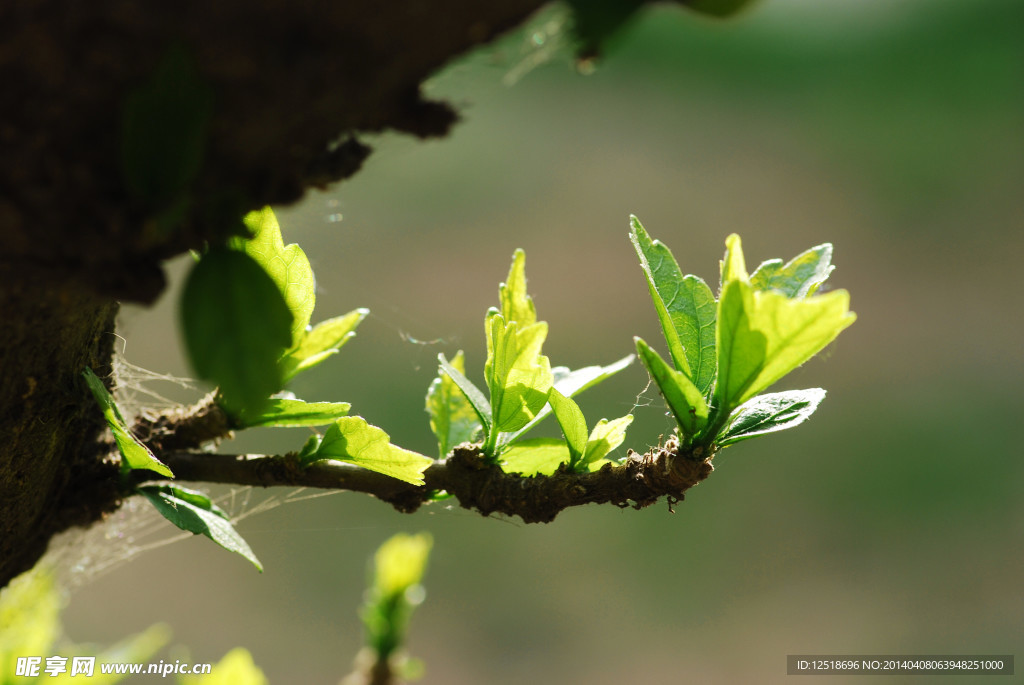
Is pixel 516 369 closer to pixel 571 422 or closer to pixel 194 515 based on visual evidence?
pixel 571 422

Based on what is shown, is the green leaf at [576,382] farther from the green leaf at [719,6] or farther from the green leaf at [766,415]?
the green leaf at [719,6]

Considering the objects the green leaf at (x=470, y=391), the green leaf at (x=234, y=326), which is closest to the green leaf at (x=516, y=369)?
the green leaf at (x=470, y=391)

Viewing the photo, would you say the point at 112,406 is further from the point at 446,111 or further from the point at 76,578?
the point at 76,578

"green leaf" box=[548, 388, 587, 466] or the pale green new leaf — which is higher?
the pale green new leaf

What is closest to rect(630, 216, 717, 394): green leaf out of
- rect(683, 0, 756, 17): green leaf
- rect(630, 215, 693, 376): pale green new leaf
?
rect(630, 215, 693, 376): pale green new leaf

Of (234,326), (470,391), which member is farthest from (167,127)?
(470,391)

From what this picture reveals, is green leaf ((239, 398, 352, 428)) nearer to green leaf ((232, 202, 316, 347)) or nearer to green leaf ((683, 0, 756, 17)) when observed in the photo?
green leaf ((232, 202, 316, 347))
